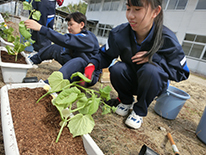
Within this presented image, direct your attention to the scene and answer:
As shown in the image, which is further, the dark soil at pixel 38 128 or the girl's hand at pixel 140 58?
the girl's hand at pixel 140 58

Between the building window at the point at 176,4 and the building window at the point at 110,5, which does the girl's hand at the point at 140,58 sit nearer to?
the building window at the point at 176,4

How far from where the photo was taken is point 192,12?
671 cm

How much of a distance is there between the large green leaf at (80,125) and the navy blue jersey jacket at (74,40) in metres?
0.88

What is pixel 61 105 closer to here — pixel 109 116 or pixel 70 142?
pixel 70 142

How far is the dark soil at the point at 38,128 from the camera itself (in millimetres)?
483

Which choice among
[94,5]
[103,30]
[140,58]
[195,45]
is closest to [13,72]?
[140,58]

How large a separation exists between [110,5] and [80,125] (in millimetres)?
13174

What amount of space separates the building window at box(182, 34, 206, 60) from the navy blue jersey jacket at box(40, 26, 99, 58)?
7.31 metres

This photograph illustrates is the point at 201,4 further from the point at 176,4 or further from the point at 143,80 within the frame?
the point at 143,80

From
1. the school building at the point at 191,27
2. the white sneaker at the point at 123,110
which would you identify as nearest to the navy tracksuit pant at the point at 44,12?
the white sneaker at the point at 123,110

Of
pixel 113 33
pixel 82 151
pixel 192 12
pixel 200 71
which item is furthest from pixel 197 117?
pixel 192 12

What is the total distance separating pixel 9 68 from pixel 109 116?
967 mm

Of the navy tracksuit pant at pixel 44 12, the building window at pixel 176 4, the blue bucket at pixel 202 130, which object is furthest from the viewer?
the building window at pixel 176 4

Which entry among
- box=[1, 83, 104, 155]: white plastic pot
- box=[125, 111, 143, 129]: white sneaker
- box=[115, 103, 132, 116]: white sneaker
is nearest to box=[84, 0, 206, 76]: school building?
box=[115, 103, 132, 116]: white sneaker
